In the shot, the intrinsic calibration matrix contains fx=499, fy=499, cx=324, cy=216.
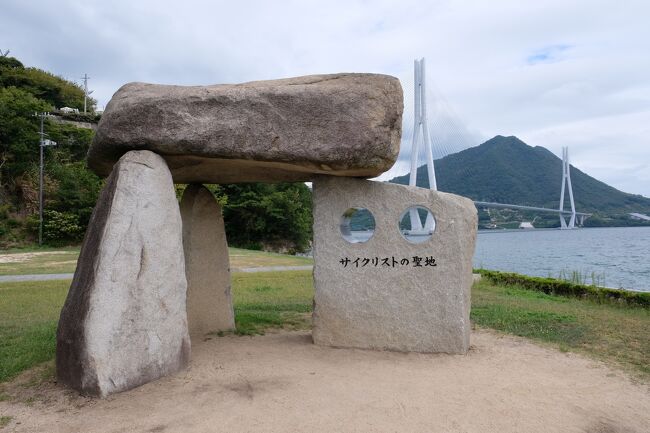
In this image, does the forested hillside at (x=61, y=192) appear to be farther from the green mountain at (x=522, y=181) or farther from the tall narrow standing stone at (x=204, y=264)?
the green mountain at (x=522, y=181)

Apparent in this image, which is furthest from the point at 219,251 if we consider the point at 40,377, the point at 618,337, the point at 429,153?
the point at 429,153

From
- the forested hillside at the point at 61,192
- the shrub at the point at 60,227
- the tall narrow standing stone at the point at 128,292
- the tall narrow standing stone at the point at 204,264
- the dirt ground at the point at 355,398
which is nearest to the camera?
the dirt ground at the point at 355,398

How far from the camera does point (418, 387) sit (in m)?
4.00

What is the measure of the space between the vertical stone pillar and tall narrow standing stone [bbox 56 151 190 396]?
1.51 m

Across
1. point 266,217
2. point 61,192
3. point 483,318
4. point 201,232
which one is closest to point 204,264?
point 201,232

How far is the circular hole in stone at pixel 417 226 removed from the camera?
201 inches

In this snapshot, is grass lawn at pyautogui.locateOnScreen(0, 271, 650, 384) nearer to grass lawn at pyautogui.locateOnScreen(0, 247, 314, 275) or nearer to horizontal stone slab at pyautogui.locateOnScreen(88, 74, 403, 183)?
horizontal stone slab at pyautogui.locateOnScreen(88, 74, 403, 183)

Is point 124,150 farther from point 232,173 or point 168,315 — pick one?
point 168,315

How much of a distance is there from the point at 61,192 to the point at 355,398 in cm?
2240

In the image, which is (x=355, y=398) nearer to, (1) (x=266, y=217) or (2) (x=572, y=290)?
(2) (x=572, y=290)

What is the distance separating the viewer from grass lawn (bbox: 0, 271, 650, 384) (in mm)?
5227

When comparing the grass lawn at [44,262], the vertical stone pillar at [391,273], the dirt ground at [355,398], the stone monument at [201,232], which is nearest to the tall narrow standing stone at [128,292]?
the stone monument at [201,232]

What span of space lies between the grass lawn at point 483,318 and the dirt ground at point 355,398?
700 mm

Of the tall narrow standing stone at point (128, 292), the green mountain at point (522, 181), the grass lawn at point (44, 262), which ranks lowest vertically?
the grass lawn at point (44, 262)
